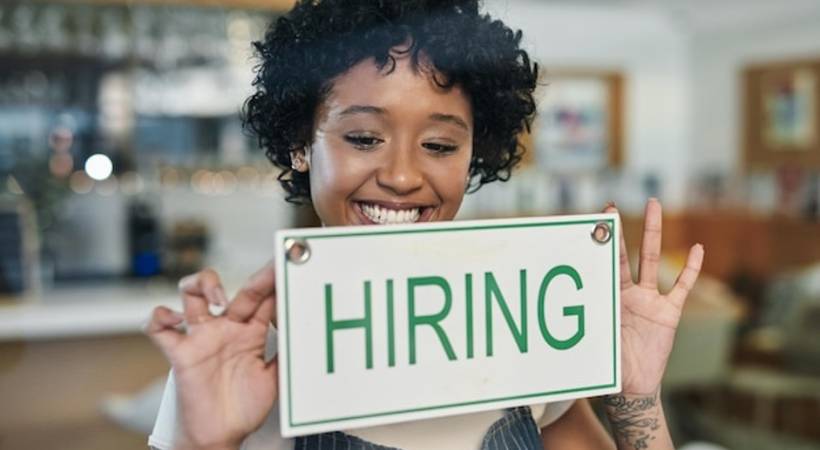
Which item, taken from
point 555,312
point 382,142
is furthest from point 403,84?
point 555,312

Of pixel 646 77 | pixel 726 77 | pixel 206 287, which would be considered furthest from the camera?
pixel 646 77

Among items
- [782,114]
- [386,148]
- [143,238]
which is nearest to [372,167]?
[386,148]

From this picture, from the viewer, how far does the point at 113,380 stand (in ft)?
5.95

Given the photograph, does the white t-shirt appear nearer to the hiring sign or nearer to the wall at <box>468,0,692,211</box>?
the hiring sign

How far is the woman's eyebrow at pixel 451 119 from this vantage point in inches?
16.2

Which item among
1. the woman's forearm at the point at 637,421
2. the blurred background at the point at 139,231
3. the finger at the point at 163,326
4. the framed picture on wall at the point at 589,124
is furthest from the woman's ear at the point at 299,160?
the framed picture on wall at the point at 589,124

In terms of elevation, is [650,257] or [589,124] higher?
[589,124]

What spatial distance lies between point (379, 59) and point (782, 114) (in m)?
3.37

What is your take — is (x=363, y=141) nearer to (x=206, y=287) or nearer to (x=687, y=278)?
(x=206, y=287)

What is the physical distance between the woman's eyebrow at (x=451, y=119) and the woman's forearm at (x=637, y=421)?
16 centimetres

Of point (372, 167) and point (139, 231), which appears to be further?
point (139, 231)

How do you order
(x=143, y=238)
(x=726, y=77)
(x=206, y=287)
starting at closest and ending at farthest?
1. (x=206, y=287)
2. (x=143, y=238)
3. (x=726, y=77)

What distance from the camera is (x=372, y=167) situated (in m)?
0.40

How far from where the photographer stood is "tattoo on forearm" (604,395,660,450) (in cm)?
46
